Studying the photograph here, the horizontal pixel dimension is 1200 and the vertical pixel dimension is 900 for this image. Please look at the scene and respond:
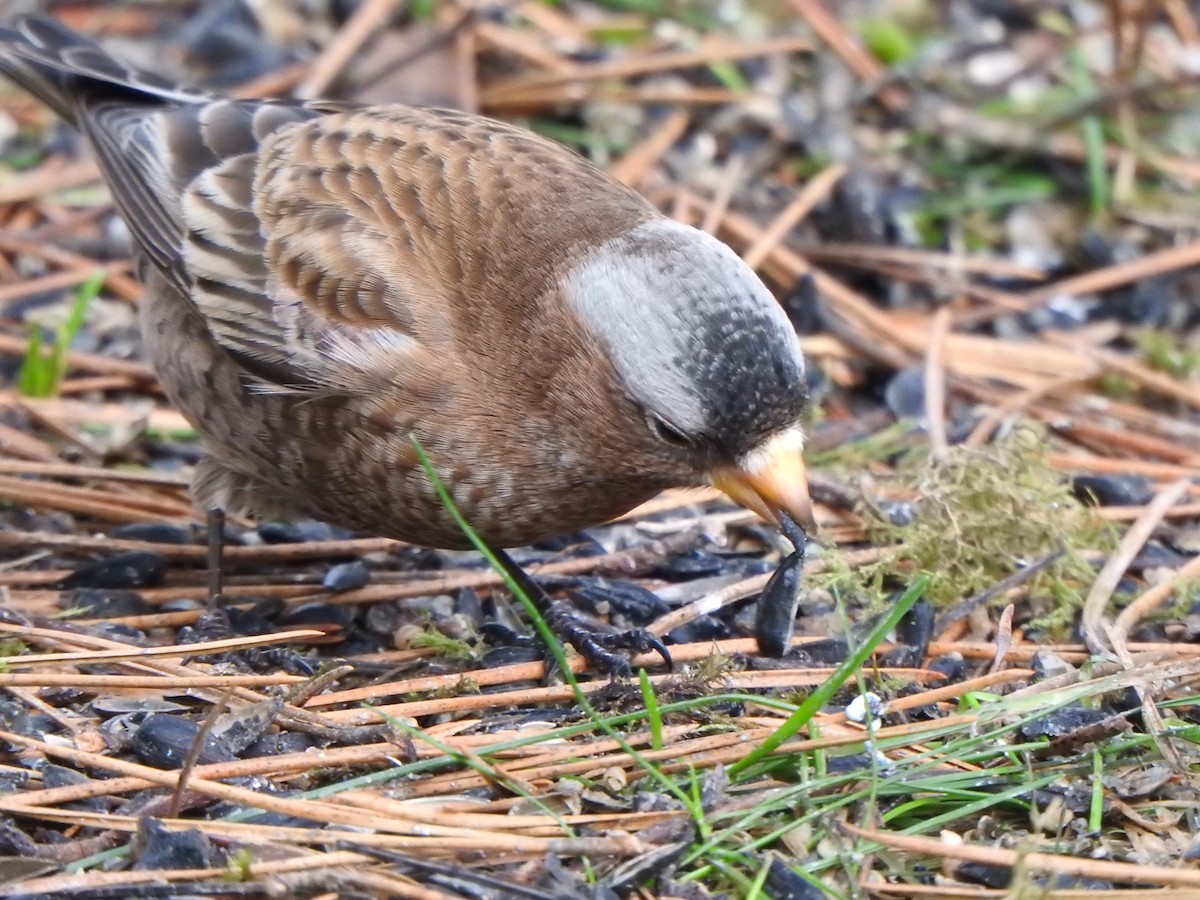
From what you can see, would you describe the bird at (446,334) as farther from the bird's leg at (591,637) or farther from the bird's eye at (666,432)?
the bird's leg at (591,637)

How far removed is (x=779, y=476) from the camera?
3.94 metres

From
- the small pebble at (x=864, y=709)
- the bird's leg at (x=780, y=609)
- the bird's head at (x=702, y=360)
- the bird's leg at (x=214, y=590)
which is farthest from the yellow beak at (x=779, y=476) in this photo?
the bird's leg at (x=214, y=590)

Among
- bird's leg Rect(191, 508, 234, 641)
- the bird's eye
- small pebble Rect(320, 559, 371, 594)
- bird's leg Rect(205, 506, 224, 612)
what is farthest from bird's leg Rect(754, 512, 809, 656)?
bird's leg Rect(205, 506, 224, 612)

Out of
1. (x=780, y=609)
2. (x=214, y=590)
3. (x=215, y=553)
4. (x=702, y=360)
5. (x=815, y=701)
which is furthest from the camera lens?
(x=215, y=553)

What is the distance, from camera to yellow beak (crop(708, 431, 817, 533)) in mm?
3939

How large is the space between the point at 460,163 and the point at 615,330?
897 millimetres

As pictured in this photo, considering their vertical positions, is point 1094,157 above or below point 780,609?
above

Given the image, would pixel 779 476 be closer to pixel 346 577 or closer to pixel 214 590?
pixel 346 577

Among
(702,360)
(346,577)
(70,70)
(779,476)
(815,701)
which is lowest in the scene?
(346,577)

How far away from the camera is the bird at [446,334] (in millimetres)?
3875

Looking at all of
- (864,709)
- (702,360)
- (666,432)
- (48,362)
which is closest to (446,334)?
(666,432)

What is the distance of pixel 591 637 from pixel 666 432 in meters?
0.72

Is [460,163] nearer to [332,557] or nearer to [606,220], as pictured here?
[606,220]

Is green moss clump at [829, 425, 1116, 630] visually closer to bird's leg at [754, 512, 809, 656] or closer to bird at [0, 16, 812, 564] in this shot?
bird's leg at [754, 512, 809, 656]
